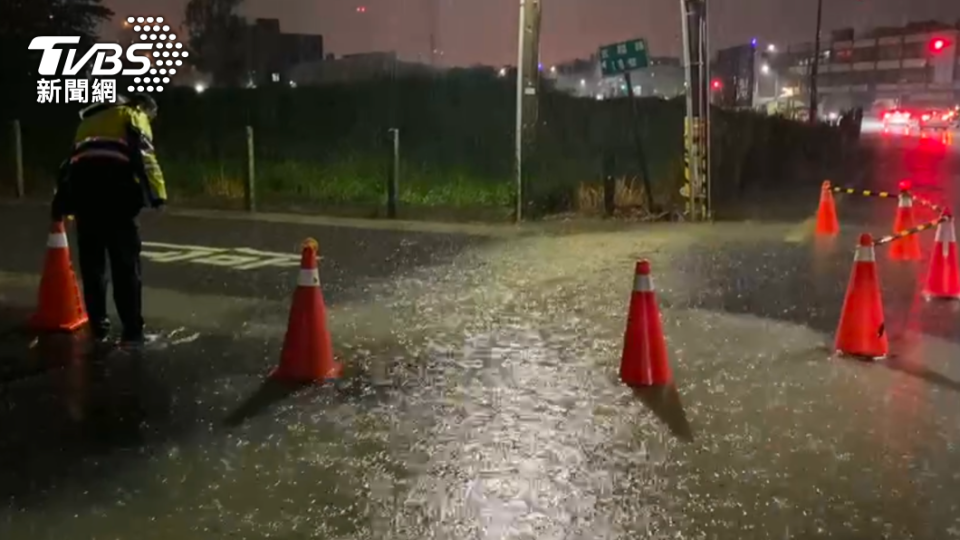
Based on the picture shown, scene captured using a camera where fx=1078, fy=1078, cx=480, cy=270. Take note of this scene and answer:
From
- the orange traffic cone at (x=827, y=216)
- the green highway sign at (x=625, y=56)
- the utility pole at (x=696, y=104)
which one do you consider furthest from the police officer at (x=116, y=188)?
the green highway sign at (x=625, y=56)

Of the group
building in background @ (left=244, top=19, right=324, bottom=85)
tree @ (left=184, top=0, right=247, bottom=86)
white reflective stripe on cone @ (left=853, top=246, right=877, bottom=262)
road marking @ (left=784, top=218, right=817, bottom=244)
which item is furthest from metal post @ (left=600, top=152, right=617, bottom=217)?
tree @ (left=184, top=0, right=247, bottom=86)

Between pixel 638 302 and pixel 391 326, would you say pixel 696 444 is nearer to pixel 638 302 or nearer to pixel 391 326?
pixel 638 302

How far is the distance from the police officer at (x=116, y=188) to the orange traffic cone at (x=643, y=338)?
3.48m

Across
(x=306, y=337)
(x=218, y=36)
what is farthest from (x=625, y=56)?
(x=218, y=36)

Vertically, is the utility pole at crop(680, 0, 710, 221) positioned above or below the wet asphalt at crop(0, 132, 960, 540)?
above

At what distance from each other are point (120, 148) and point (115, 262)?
0.84m

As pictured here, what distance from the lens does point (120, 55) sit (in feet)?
92.8

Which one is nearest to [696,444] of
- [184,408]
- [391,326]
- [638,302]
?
[638,302]

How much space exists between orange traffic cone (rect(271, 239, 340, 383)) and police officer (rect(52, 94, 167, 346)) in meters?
1.45

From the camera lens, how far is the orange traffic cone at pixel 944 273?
10117 mm

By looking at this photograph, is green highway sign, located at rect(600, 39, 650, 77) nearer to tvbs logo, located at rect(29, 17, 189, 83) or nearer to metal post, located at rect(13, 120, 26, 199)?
metal post, located at rect(13, 120, 26, 199)

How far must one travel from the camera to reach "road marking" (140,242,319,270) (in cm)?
1196

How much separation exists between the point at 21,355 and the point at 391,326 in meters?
2.78

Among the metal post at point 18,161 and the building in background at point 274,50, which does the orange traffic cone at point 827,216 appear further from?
the building in background at point 274,50
